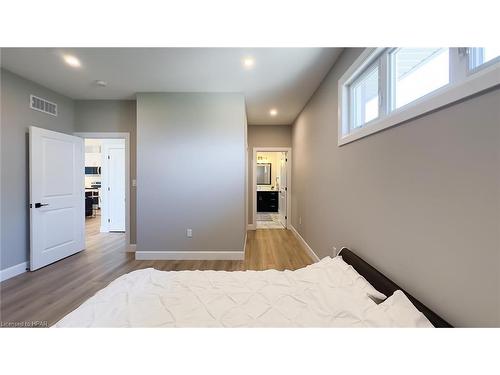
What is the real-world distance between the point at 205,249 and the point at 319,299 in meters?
2.47

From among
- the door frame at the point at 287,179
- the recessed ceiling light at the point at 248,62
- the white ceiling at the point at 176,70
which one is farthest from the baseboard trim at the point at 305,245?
the recessed ceiling light at the point at 248,62

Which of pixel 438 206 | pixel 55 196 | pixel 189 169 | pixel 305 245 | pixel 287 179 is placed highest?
pixel 189 169

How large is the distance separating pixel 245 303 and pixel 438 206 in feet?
3.80

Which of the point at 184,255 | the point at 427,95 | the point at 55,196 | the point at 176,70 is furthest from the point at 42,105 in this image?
the point at 427,95

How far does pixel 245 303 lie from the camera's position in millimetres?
1242

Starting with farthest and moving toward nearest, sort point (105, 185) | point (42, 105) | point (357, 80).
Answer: point (105, 185) < point (42, 105) < point (357, 80)

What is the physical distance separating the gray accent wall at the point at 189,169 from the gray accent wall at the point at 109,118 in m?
0.53

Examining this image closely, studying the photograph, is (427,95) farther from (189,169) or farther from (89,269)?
(89,269)

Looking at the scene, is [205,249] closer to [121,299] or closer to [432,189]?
[121,299]

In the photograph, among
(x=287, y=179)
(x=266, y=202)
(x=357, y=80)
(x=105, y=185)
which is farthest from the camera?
(x=266, y=202)

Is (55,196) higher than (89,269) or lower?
higher

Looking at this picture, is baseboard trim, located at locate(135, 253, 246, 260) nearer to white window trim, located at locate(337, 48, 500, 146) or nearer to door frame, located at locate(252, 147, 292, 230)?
door frame, located at locate(252, 147, 292, 230)

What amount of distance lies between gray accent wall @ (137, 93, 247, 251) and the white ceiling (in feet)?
1.02

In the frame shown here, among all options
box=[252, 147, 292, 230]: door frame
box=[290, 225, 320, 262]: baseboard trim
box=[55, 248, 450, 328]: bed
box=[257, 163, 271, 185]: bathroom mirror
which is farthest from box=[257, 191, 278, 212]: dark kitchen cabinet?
box=[55, 248, 450, 328]: bed
